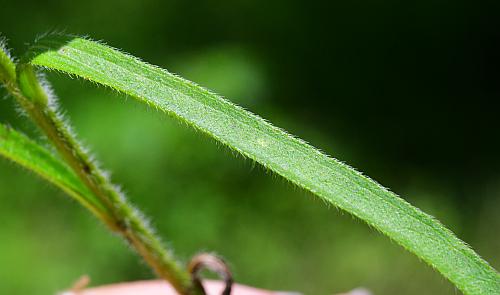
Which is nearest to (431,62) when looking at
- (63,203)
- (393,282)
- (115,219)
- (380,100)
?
(380,100)

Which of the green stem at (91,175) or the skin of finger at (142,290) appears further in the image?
the skin of finger at (142,290)

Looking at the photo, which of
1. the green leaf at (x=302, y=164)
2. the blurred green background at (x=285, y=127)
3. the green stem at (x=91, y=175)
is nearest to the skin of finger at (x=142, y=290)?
the green stem at (x=91, y=175)

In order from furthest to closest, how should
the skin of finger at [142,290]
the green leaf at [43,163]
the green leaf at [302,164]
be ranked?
1. the skin of finger at [142,290]
2. the green leaf at [43,163]
3. the green leaf at [302,164]

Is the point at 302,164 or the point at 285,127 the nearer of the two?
the point at 302,164

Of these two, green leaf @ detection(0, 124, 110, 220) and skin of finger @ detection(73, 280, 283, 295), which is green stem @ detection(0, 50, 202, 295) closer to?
green leaf @ detection(0, 124, 110, 220)

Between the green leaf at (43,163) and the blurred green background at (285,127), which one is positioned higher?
the blurred green background at (285,127)

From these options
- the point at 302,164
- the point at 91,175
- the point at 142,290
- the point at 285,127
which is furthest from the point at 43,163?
the point at 285,127

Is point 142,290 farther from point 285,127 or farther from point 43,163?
point 285,127

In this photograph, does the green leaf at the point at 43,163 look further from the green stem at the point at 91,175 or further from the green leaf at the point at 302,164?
the green leaf at the point at 302,164
